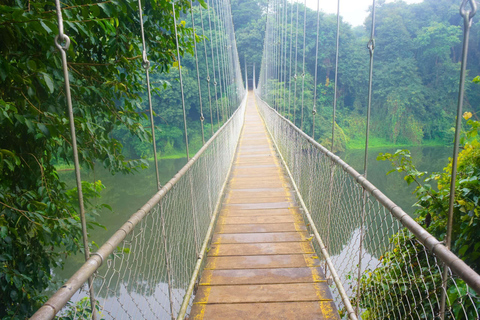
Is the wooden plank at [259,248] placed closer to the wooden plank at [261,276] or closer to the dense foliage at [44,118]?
the wooden plank at [261,276]

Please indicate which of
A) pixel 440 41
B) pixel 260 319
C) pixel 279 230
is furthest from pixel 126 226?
pixel 440 41

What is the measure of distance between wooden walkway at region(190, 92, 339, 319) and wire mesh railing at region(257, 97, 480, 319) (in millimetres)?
119

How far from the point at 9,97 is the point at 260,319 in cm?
147

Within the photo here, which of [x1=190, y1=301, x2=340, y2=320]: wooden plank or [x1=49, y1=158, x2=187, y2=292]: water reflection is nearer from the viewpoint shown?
[x1=190, y1=301, x2=340, y2=320]: wooden plank

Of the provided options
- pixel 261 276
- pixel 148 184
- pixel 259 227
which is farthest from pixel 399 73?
pixel 261 276

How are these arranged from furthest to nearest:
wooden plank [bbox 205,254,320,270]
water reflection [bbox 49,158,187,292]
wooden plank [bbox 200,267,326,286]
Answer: water reflection [bbox 49,158,187,292] → wooden plank [bbox 205,254,320,270] → wooden plank [bbox 200,267,326,286]

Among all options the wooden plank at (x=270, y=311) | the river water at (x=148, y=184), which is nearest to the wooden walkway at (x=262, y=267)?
the wooden plank at (x=270, y=311)

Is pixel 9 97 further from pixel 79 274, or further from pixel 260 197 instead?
pixel 260 197

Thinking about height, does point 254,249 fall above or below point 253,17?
below

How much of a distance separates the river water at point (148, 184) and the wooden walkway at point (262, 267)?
24.7 ft

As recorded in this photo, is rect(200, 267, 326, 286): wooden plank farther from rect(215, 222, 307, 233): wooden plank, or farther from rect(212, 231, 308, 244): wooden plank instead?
rect(215, 222, 307, 233): wooden plank

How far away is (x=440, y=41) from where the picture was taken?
6707 mm

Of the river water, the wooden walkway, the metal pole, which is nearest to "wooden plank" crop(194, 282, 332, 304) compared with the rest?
the wooden walkway

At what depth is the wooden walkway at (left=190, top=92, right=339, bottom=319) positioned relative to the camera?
1502 mm
